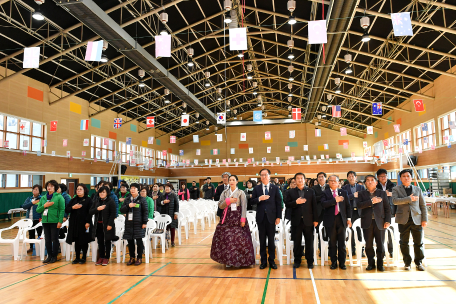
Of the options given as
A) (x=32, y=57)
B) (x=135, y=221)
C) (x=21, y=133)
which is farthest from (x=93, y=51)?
(x=21, y=133)

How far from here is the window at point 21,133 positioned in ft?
50.9

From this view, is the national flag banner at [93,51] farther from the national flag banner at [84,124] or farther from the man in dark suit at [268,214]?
the national flag banner at [84,124]

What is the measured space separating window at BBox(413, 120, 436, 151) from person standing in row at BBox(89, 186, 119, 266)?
729 inches

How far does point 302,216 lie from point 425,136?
18268 mm

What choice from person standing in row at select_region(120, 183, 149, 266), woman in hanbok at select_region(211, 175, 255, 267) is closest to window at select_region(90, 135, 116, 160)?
person standing in row at select_region(120, 183, 149, 266)

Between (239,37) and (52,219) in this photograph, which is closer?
(52,219)

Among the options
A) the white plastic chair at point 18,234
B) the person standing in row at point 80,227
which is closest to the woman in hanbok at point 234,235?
the person standing in row at point 80,227

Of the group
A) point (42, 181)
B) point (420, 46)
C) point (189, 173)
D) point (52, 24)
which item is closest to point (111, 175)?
point (42, 181)

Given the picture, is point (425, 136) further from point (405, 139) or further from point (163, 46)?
point (163, 46)

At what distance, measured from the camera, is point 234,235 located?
5551 millimetres

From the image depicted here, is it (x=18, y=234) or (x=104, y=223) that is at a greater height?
(x=104, y=223)

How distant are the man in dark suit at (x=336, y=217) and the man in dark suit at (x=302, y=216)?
246 mm

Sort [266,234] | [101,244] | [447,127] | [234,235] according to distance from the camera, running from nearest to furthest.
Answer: [234,235] < [266,234] < [101,244] < [447,127]

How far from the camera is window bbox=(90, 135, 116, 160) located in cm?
2195
